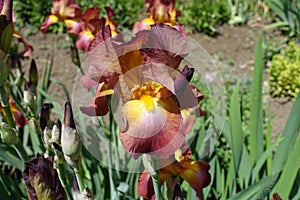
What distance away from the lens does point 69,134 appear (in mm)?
964

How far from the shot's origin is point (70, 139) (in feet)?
3.18

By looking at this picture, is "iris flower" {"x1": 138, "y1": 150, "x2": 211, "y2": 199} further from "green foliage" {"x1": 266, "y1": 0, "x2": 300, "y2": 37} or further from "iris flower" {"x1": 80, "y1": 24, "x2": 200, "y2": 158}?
"green foliage" {"x1": 266, "y1": 0, "x2": 300, "y2": 37}

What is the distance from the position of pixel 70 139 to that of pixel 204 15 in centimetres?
289

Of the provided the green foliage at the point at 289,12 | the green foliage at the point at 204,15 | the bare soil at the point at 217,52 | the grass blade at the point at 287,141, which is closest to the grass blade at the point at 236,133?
the grass blade at the point at 287,141

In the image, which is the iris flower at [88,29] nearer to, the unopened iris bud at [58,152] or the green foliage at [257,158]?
the green foliage at [257,158]

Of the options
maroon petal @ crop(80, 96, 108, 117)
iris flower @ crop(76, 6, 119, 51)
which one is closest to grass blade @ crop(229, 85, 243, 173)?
iris flower @ crop(76, 6, 119, 51)

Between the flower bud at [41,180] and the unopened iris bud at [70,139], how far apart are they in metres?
0.08

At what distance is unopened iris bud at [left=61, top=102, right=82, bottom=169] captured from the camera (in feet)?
3.13

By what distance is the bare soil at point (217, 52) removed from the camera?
10.5 ft

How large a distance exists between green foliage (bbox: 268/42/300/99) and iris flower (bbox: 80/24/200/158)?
2.21 m

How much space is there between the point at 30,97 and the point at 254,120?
763 millimetres

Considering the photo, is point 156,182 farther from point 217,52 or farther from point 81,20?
point 217,52

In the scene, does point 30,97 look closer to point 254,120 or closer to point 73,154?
point 73,154

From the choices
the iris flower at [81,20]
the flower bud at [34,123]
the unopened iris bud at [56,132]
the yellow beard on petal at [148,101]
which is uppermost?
the yellow beard on petal at [148,101]
